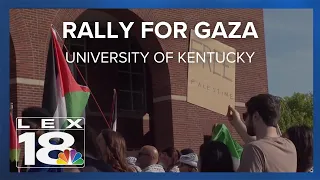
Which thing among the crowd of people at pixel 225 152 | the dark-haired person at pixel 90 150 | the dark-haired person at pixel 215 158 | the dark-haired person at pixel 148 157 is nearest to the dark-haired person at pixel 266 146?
the crowd of people at pixel 225 152

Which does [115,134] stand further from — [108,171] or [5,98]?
[5,98]

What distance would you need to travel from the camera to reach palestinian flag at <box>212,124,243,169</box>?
3.36 metres

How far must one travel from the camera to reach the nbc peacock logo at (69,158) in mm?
3351

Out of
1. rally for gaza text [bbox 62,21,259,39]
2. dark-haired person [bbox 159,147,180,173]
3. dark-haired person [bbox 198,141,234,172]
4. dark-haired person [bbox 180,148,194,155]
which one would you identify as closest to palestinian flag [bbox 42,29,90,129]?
rally for gaza text [bbox 62,21,259,39]

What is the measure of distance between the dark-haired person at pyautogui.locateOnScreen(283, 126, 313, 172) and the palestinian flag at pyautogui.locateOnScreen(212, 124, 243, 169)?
1.33ft

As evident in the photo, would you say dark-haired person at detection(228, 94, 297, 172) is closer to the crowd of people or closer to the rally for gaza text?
the crowd of people

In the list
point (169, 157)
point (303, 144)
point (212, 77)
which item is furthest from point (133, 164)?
point (303, 144)

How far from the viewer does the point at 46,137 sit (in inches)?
131

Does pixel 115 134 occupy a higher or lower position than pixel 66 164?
higher

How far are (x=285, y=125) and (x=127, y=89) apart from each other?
1.33 m

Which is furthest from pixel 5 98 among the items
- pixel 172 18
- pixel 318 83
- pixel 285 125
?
pixel 318 83

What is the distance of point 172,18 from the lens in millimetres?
3400

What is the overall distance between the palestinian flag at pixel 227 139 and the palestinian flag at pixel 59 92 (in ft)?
3.58

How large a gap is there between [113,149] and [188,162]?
62 centimetres
